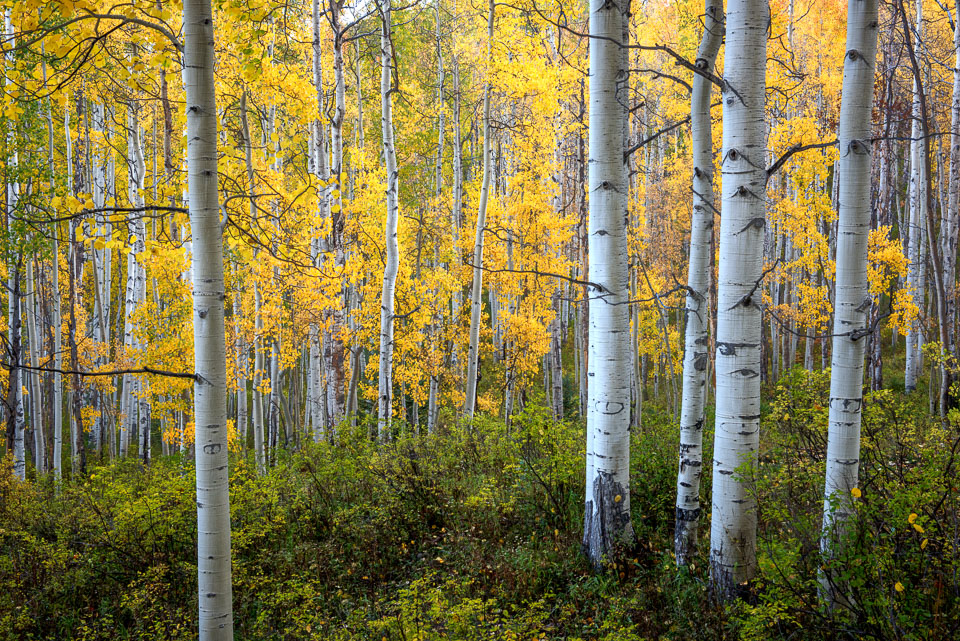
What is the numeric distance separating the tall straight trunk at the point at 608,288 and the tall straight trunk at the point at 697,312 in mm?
407

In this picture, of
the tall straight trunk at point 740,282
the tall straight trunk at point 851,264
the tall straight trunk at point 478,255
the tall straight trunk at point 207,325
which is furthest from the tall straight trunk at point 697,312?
the tall straight trunk at point 478,255

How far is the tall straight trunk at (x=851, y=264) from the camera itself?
Answer: 111 inches

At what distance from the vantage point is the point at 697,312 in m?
4.17

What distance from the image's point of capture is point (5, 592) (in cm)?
497

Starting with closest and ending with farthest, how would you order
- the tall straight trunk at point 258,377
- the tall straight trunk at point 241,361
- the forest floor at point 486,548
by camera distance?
the forest floor at point 486,548, the tall straight trunk at point 258,377, the tall straight trunk at point 241,361

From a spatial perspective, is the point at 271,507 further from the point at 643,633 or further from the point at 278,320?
the point at 278,320

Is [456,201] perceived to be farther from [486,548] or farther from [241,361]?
[486,548]

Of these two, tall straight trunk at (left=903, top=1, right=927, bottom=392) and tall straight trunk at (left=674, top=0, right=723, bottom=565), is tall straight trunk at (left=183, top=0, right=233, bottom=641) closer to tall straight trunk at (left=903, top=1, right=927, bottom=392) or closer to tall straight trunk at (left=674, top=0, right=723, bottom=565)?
tall straight trunk at (left=674, top=0, right=723, bottom=565)

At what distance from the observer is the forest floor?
2.63 m

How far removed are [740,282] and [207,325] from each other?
2857mm

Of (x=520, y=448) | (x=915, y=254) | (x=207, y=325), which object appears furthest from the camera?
(x=915, y=254)

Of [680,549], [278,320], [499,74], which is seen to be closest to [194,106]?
[680,549]

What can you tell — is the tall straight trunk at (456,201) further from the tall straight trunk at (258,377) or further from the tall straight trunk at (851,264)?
the tall straight trunk at (851,264)

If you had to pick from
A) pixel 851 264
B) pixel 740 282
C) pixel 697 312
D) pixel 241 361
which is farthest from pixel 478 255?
pixel 851 264
